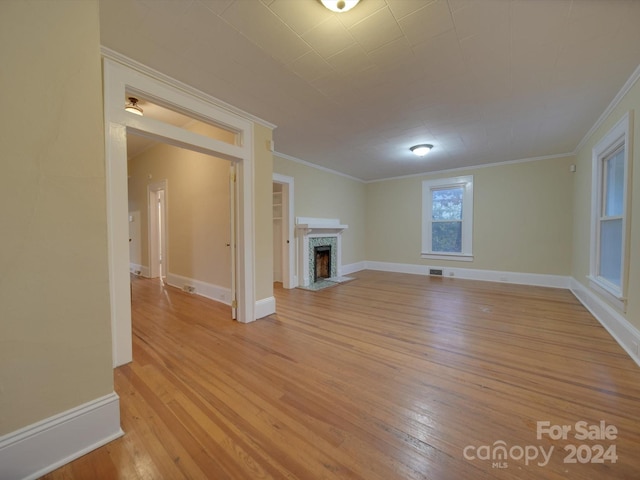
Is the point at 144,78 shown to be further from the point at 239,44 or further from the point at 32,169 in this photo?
the point at 32,169

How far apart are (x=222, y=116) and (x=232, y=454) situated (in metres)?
2.92

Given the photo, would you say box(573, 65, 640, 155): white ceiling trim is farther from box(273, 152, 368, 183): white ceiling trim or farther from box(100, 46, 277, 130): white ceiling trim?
box(273, 152, 368, 183): white ceiling trim

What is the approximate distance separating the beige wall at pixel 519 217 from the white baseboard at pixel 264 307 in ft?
14.3

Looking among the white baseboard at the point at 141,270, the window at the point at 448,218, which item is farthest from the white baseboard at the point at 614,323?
the white baseboard at the point at 141,270

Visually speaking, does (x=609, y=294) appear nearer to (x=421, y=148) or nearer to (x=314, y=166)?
(x=421, y=148)

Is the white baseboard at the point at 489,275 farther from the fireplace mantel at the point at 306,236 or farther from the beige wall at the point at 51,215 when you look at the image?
the beige wall at the point at 51,215

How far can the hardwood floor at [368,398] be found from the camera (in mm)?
1205

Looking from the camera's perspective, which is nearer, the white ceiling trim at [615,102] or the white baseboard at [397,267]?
the white ceiling trim at [615,102]

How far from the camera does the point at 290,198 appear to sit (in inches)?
194

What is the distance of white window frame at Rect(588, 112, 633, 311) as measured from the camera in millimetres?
2391

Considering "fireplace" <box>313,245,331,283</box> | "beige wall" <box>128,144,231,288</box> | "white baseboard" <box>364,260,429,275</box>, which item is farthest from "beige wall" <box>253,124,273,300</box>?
"white baseboard" <box>364,260,429,275</box>

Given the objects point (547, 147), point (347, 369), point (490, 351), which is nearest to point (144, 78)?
point (347, 369)

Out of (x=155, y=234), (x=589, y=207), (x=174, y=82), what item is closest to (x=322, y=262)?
(x=155, y=234)

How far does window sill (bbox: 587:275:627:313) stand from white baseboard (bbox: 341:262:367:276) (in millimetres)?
4265
